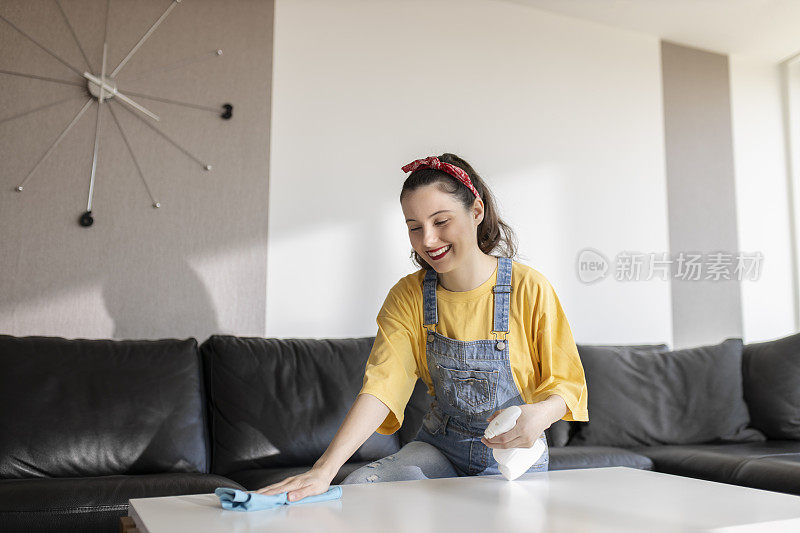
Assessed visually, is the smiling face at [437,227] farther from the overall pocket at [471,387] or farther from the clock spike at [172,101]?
the clock spike at [172,101]

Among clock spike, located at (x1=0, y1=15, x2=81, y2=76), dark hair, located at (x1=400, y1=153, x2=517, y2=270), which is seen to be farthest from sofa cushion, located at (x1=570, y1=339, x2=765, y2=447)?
clock spike, located at (x1=0, y1=15, x2=81, y2=76)

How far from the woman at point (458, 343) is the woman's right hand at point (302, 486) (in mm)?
239

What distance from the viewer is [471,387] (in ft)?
5.08

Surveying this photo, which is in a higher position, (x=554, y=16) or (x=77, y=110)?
(x=554, y=16)

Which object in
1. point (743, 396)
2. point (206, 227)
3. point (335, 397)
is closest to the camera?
point (335, 397)

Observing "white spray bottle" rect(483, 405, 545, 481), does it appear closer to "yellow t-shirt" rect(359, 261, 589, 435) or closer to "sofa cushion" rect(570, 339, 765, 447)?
"yellow t-shirt" rect(359, 261, 589, 435)

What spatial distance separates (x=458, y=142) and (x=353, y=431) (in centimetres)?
209

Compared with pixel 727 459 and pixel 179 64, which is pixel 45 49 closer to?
pixel 179 64

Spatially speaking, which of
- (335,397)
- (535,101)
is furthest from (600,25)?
(335,397)

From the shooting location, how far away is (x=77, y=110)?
2.58m

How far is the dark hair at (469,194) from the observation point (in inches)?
61.5

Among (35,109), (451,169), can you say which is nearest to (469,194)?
(451,169)

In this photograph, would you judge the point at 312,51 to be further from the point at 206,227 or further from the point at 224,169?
the point at 206,227

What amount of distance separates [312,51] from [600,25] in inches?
61.4
